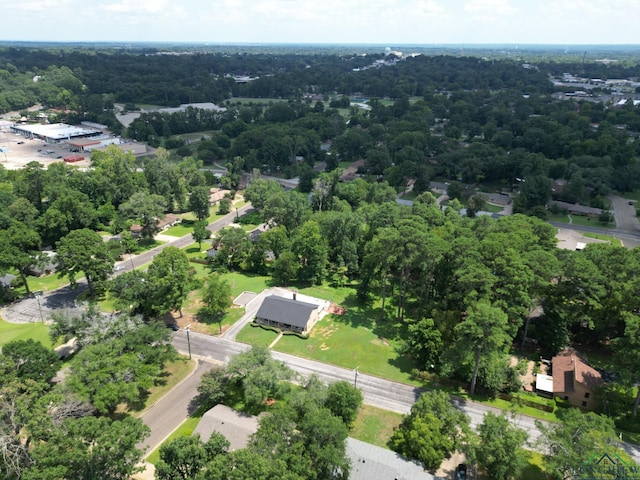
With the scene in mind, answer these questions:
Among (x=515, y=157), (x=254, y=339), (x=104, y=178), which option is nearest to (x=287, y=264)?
(x=254, y=339)

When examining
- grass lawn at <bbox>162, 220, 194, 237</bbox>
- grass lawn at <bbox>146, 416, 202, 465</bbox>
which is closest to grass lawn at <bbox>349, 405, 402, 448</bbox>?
grass lawn at <bbox>146, 416, 202, 465</bbox>

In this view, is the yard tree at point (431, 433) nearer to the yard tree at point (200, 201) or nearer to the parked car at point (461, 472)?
the parked car at point (461, 472)

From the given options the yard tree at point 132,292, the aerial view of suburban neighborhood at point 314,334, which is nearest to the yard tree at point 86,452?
the aerial view of suburban neighborhood at point 314,334

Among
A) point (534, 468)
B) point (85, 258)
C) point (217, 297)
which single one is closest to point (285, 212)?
point (217, 297)

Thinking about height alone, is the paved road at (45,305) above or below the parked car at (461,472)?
below

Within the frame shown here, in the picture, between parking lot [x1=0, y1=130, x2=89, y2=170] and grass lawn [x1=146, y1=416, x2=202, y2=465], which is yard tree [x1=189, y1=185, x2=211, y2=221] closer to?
grass lawn [x1=146, y1=416, x2=202, y2=465]

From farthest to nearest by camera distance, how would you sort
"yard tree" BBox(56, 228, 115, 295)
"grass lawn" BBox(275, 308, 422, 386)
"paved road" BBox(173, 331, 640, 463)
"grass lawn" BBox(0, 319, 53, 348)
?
"yard tree" BBox(56, 228, 115, 295) < "grass lawn" BBox(0, 319, 53, 348) < "grass lawn" BBox(275, 308, 422, 386) < "paved road" BBox(173, 331, 640, 463)

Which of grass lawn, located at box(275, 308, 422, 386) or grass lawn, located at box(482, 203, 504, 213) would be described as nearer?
grass lawn, located at box(275, 308, 422, 386)
